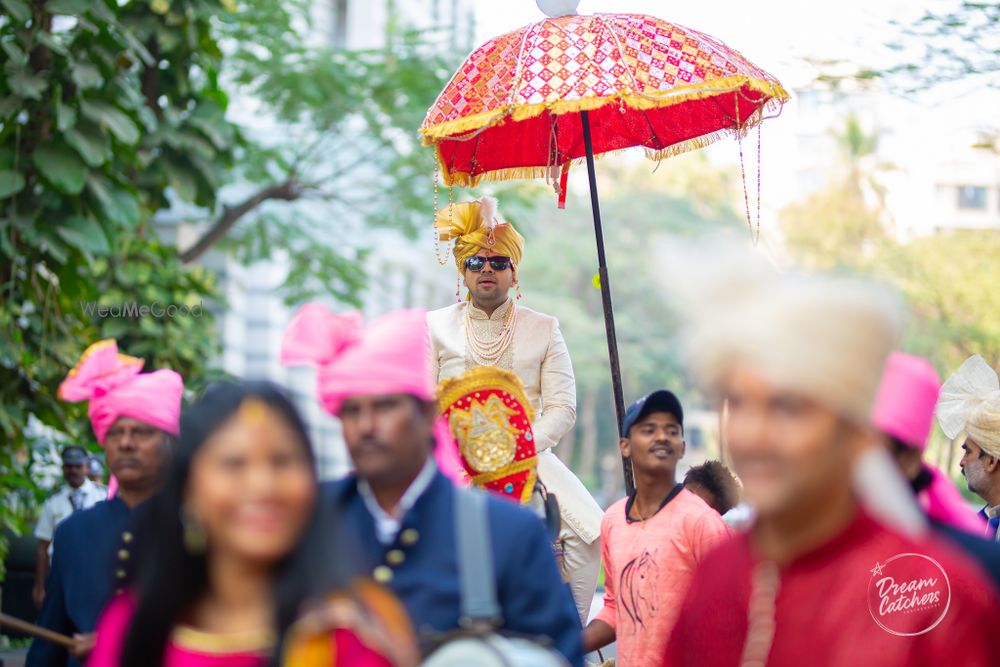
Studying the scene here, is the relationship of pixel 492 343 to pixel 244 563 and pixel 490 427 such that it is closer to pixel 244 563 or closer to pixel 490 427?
pixel 490 427

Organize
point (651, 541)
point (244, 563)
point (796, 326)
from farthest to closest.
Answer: point (651, 541) < point (244, 563) < point (796, 326)

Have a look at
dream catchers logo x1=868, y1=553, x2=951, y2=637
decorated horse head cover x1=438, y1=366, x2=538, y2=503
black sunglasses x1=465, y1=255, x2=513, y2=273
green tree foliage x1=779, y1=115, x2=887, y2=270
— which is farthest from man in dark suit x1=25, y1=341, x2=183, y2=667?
green tree foliage x1=779, y1=115, x2=887, y2=270

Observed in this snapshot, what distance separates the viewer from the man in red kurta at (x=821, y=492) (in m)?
2.91

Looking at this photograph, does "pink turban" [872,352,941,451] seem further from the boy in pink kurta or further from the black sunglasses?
the black sunglasses

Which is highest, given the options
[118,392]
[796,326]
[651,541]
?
[796,326]

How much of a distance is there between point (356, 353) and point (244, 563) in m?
0.86

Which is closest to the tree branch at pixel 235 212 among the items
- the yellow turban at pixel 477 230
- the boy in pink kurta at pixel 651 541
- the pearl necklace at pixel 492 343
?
the yellow turban at pixel 477 230

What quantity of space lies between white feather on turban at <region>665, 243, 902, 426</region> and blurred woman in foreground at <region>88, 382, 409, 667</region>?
92cm

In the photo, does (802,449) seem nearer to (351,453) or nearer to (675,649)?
(675,649)

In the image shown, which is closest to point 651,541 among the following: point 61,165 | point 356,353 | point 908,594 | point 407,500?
point 407,500

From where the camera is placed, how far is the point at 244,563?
3.16 meters

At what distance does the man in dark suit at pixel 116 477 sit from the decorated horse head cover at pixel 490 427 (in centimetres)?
118

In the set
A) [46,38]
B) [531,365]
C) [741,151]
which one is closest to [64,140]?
[46,38]

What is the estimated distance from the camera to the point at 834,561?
10.1 feet
